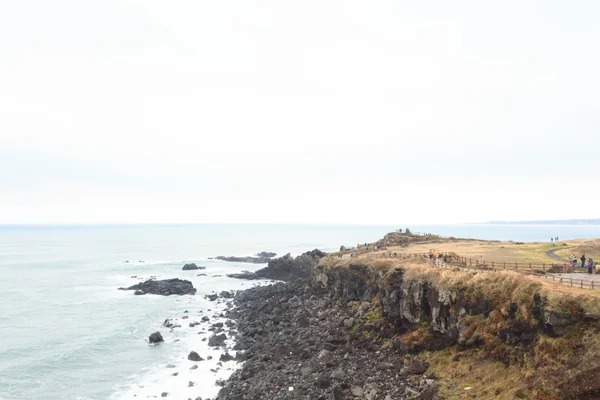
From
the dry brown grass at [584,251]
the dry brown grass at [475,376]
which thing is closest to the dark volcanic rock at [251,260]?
the dry brown grass at [584,251]

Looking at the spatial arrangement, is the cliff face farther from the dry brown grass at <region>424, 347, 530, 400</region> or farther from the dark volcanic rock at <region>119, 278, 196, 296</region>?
the dark volcanic rock at <region>119, 278, 196, 296</region>

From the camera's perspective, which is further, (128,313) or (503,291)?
(128,313)

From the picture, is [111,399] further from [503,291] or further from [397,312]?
[503,291]

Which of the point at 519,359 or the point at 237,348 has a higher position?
the point at 519,359

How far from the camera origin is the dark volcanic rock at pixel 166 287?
78.8m

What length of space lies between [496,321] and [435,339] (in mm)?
5599

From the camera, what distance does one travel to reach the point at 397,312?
114ft

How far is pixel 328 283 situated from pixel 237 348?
746 inches

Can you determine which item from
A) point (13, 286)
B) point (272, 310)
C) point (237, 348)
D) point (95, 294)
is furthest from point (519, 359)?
point (13, 286)

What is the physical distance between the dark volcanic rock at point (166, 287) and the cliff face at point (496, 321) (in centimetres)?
5460

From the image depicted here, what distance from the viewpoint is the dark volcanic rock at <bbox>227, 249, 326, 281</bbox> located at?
85438mm

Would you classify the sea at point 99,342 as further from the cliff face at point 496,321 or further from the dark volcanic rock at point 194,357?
the cliff face at point 496,321

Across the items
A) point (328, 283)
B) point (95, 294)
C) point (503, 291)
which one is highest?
point (503, 291)

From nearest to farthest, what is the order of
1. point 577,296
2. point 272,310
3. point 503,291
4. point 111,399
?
point 577,296
point 503,291
point 111,399
point 272,310
